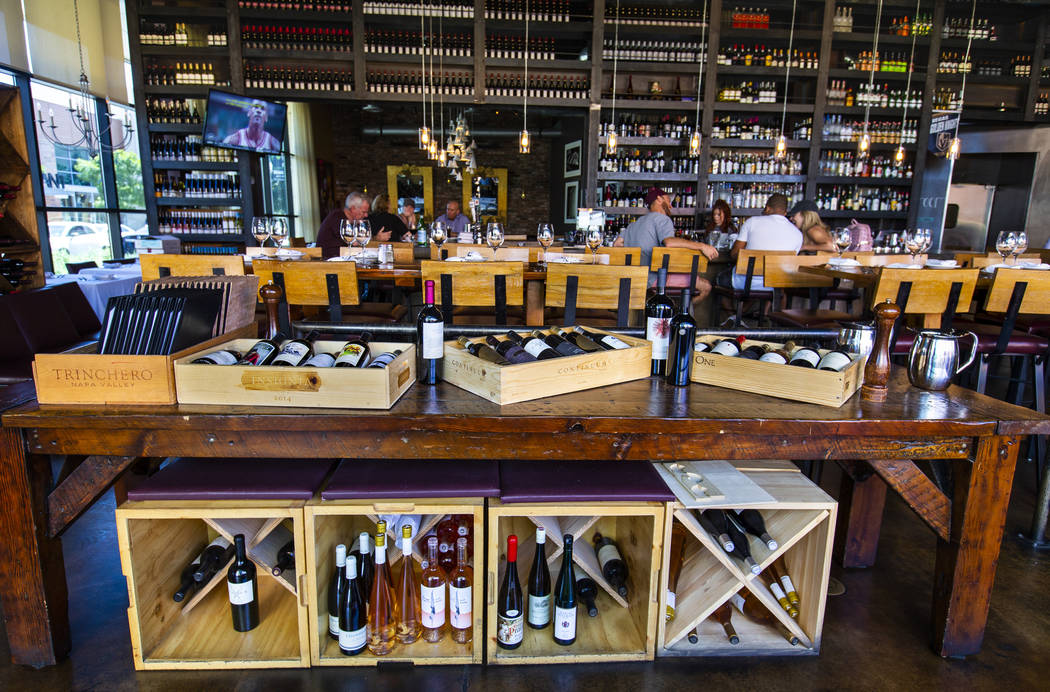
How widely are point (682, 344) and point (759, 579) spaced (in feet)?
2.42

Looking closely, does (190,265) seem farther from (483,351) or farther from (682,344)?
(682,344)

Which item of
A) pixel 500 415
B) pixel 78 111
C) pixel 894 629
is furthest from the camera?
pixel 78 111

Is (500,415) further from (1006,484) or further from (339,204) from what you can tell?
(339,204)

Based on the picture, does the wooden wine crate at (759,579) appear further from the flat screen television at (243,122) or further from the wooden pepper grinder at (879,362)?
the flat screen television at (243,122)

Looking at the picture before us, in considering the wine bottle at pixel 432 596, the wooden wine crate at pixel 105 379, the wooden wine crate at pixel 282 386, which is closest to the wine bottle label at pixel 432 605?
the wine bottle at pixel 432 596

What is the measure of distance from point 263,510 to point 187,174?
6617mm

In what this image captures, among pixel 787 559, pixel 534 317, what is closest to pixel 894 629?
pixel 787 559

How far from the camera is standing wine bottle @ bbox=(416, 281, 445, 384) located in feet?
5.34

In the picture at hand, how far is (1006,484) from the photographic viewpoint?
5.02 feet

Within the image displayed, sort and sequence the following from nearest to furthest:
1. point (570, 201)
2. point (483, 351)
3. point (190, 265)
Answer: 1. point (483, 351)
2. point (190, 265)
3. point (570, 201)

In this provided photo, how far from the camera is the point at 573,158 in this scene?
350 inches

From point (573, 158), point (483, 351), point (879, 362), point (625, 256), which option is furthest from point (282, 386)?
point (573, 158)

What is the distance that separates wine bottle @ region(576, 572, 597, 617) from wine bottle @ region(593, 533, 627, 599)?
57 mm

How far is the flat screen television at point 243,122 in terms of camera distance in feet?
20.6
